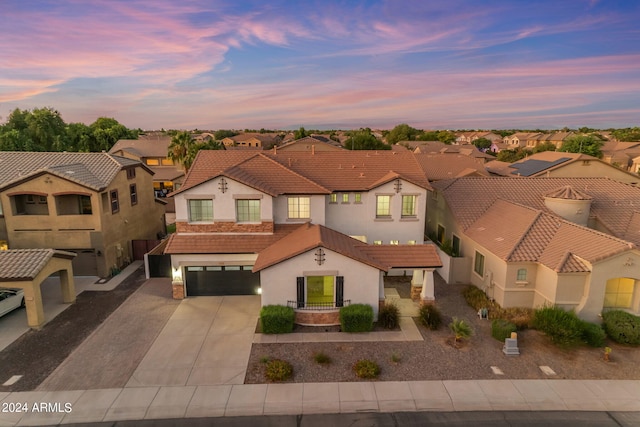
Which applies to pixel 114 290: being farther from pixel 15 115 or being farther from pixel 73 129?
pixel 73 129

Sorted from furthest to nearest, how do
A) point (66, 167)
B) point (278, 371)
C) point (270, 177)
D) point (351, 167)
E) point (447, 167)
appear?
point (447, 167) < point (351, 167) < point (66, 167) < point (270, 177) < point (278, 371)

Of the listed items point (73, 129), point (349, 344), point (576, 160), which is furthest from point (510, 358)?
point (73, 129)

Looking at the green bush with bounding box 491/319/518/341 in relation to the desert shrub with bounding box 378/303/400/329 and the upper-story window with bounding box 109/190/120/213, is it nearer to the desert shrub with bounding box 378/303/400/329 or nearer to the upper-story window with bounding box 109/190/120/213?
the desert shrub with bounding box 378/303/400/329

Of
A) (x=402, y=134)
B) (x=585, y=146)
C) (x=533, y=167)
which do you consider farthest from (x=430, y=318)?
(x=402, y=134)

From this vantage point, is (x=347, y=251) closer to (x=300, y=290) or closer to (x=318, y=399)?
(x=300, y=290)

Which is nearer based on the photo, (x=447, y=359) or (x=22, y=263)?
(x=447, y=359)

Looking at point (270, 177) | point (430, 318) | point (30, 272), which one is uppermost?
point (270, 177)

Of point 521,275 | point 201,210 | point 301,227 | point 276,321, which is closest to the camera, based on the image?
point 276,321
